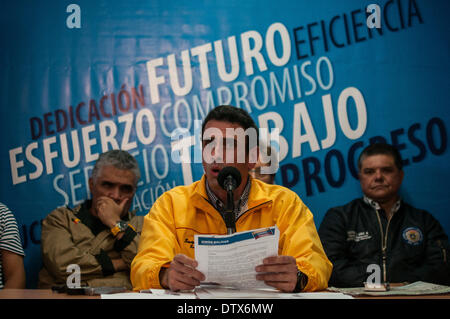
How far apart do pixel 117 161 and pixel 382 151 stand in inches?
73.6

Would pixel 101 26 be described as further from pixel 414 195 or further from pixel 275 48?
pixel 414 195

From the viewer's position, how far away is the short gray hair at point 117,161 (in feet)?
9.91

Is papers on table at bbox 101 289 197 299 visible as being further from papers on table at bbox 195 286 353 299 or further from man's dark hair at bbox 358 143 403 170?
man's dark hair at bbox 358 143 403 170

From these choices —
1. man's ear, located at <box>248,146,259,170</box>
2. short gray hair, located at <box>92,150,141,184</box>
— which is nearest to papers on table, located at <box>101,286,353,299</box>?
man's ear, located at <box>248,146,259,170</box>

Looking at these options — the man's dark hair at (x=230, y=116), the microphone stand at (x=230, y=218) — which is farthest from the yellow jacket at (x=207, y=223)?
the microphone stand at (x=230, y=218)

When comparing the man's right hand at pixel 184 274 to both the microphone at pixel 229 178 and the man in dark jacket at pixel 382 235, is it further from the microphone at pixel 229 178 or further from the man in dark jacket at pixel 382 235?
the man in dark jacket at pixel 382 235

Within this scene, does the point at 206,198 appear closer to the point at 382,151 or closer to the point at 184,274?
the point at 184,274

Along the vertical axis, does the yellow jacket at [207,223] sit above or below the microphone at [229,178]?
below

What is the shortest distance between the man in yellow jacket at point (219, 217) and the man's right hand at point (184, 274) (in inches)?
4.1

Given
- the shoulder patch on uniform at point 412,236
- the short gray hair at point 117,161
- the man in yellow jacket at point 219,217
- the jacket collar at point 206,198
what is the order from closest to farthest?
the man in yellow jacket at point 219,217
the jacket collar at point 206,198
the shoulder patch on uniform at point 412,236
the short gray hair at point 117,161

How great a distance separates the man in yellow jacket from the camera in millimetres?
1717

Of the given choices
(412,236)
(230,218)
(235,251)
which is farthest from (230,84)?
(235,251)

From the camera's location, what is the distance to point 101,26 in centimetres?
336
